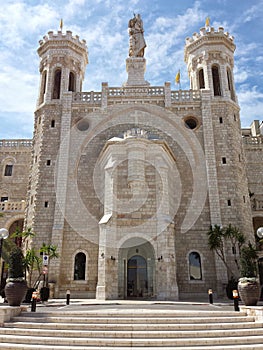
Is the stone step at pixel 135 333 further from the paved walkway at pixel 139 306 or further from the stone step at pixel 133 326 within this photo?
the paved walkway at pixel 139 306

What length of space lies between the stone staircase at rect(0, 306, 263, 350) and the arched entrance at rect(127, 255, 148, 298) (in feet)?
34.1

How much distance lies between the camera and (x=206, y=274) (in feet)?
77.0

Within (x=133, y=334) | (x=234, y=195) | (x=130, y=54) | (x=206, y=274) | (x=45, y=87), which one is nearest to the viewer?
(x=133, y=334)

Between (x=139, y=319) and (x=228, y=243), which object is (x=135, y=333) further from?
(x=228, y=243)

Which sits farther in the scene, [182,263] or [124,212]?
[182,263]

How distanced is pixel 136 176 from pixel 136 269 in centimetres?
654

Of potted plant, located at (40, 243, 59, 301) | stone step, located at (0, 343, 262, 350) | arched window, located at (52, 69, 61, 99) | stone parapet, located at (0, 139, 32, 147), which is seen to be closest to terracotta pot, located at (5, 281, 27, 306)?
stone step, located at (0, 343, 262, 350)

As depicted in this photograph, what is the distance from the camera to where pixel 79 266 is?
23.9m

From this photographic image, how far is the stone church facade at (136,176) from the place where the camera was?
21312 millimetres

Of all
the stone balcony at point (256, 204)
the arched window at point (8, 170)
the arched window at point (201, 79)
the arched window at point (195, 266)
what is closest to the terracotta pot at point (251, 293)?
the arched window at point (195, 266)

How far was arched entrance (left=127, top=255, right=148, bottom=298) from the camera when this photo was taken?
70.9 ft

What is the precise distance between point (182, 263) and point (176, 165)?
26.1ft

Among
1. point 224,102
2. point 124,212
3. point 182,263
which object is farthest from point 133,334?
point 224,102

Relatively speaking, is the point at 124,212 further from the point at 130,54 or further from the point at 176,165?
the point at 130,54
